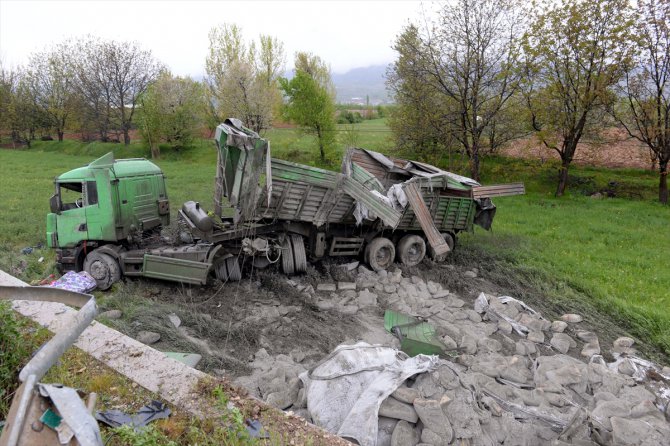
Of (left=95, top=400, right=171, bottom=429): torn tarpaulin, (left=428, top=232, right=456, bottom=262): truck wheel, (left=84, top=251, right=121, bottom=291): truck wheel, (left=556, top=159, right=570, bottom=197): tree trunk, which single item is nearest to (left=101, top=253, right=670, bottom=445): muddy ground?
(left=84, top=251, right=121, bottom=291): truck wheel

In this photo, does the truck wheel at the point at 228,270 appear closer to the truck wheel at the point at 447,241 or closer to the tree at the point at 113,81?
the truck wheel at the point at 447,241

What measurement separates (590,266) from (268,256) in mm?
7254

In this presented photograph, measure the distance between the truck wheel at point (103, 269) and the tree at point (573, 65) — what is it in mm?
15543

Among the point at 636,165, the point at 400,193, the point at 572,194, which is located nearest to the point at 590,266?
the point at 400,193

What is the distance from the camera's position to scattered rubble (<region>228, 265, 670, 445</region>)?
4.18 metres

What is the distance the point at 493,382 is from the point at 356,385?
1.87 m

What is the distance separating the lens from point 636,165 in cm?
1980

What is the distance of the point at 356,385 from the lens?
4.41 metres

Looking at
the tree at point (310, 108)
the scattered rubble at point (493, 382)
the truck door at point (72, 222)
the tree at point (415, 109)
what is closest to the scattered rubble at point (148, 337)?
the scattered rubble at point (493, 382)

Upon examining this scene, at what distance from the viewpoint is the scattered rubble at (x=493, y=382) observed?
418 centimetres

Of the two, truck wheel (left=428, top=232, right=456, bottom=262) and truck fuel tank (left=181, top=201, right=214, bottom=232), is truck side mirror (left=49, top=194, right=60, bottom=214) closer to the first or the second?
truck fuel tank (left=181, top=201, right=214, bottom=232)

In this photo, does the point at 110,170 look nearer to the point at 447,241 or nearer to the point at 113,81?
the point at 447,241

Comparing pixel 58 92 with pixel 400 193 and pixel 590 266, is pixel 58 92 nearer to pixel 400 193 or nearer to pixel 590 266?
pixel 400 193

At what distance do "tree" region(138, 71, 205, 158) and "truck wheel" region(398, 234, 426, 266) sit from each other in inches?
987
